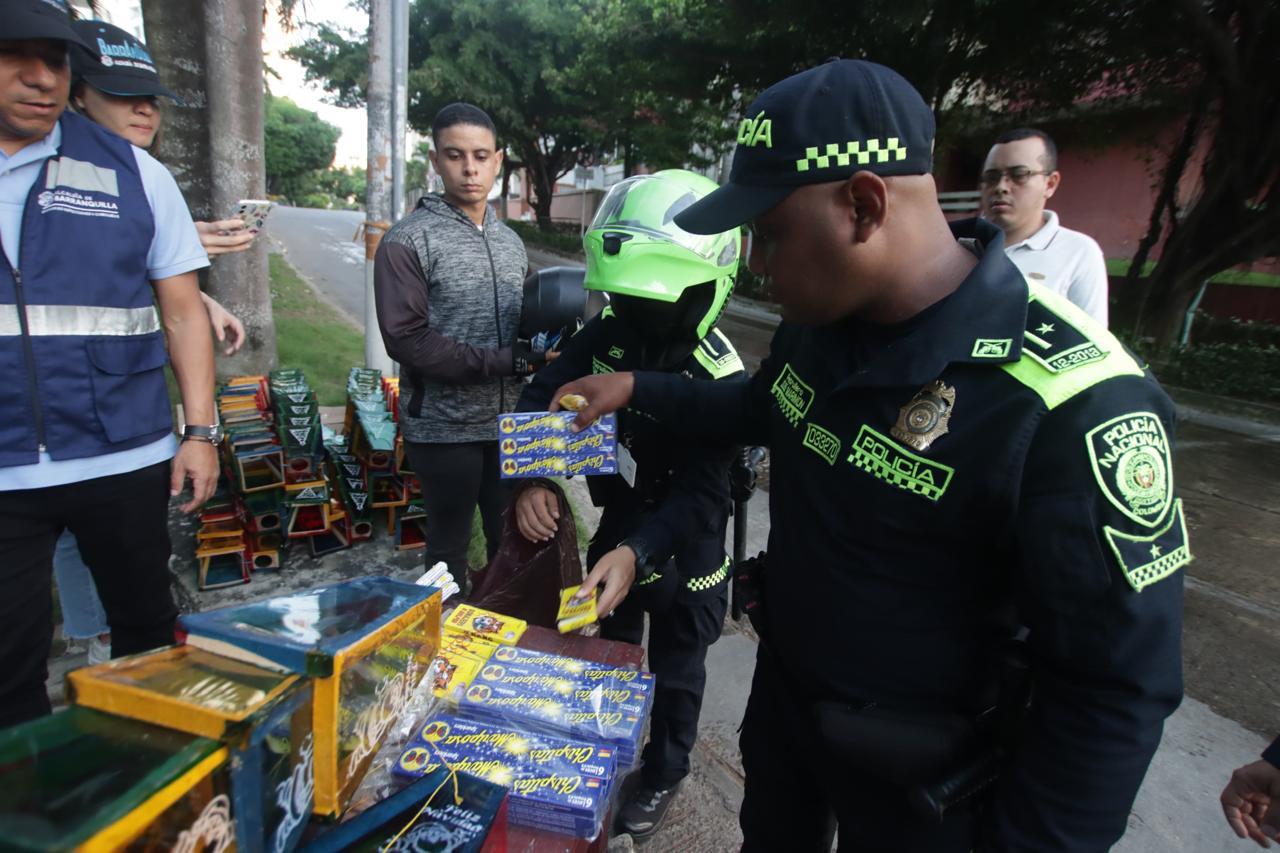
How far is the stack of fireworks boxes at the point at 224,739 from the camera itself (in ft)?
2.12

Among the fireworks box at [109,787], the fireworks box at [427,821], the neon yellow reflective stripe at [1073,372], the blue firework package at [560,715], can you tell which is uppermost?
the neon yellow reflective stripe at [1073,372]

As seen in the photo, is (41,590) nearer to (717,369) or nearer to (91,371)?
(91,371)

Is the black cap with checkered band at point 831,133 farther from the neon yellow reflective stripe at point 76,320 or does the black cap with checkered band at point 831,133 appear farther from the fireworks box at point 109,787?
the neon yellow reflective stripe at point 76,320

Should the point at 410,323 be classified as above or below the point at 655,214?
below

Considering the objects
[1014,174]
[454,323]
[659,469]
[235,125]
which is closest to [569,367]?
[659,469]

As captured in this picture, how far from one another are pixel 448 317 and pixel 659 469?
1145mm

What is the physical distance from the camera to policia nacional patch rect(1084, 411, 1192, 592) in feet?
2.92

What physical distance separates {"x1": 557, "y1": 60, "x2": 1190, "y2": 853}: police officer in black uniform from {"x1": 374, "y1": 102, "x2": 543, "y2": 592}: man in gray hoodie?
5.04 feet

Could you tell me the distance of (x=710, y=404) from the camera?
1642mm

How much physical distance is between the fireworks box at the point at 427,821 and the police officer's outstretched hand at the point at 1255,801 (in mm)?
1252

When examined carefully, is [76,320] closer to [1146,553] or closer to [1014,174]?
[1146,553]

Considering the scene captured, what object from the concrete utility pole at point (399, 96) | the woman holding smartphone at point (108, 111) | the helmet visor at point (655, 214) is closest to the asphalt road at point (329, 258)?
the concrete utility pole at point (399, 96)

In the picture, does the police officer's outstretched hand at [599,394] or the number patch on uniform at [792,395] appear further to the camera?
the police officer's outstretched hand at [599,394]

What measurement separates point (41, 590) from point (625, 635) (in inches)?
60.1
